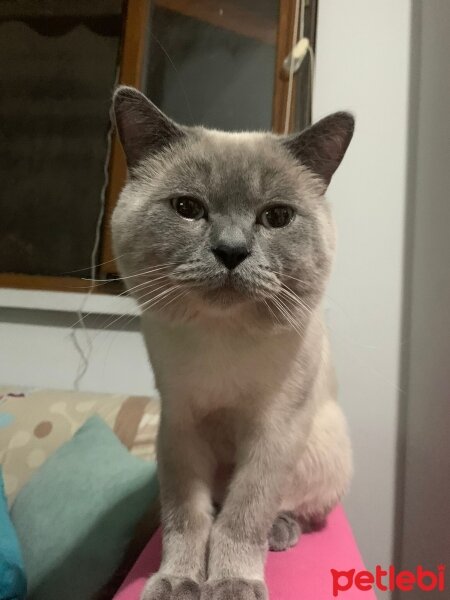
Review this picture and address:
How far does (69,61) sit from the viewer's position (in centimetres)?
207

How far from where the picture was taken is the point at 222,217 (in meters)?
0.74

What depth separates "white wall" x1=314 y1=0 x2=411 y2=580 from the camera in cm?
153

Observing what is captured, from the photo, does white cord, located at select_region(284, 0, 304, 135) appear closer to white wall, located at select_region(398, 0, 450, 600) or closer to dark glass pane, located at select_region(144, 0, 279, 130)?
dark glass pane, located at select_region(144, 0, 279, 130)

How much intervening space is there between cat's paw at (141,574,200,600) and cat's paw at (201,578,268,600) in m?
0.02

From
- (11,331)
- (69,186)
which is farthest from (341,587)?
(69,186)

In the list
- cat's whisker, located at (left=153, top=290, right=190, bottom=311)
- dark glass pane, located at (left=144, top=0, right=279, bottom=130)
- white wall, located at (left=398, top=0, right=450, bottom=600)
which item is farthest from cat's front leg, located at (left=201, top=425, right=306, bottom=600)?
dark glass pane, located at (left=144, top=0, right=279, bottom=130)

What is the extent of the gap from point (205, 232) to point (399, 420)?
42.4 inches

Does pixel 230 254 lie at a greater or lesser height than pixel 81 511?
greater

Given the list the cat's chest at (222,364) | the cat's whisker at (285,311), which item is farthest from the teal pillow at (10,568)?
the cat's whisker at (285,311)

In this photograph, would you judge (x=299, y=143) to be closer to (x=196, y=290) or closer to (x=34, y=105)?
(x=196, y=290)

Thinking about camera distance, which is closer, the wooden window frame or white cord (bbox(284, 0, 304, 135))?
white cord (bbox(284, 0, 304, 135))

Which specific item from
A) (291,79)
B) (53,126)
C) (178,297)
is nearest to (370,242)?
(291,79)

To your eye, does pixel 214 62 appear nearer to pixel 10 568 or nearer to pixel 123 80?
pixel 123 80

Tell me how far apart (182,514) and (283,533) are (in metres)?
0.22
